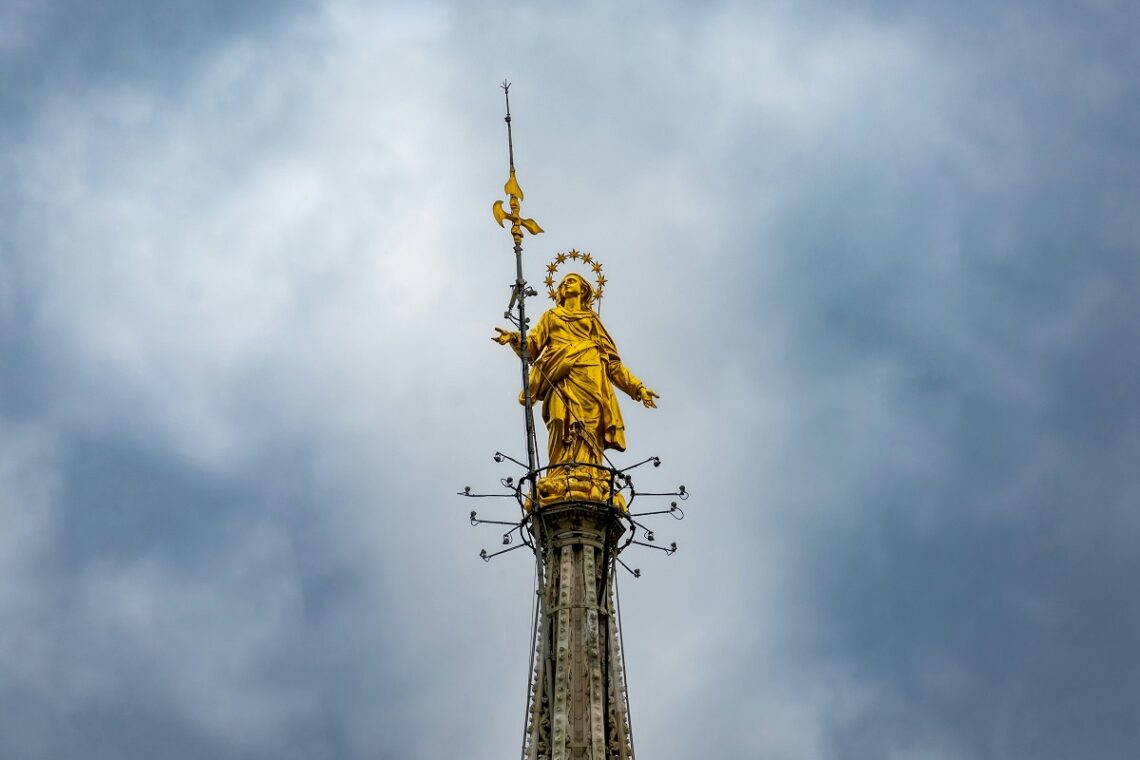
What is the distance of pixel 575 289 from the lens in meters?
68.1

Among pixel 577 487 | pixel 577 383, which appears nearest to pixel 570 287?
pixel 577 383

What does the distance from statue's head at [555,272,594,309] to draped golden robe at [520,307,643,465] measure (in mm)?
581

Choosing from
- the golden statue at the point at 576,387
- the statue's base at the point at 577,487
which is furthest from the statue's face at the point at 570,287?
the statue's base at the point at 577,487

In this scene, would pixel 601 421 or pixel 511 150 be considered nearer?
pixel 601 421

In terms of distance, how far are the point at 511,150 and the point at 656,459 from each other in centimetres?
1152

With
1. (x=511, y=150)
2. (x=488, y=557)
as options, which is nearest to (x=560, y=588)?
(x=488, y=557)

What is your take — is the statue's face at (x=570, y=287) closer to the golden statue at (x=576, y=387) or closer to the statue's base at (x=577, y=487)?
the golden statue at (x=576, y=387)

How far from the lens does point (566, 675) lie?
61062 mm

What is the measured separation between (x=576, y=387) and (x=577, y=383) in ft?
0.36

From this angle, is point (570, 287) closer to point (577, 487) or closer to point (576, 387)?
point (576, 387)

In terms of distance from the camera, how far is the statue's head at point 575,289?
68.0 m

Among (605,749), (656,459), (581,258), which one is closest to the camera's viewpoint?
(605,749)

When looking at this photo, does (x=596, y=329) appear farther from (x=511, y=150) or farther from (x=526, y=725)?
(x=526, y=725)

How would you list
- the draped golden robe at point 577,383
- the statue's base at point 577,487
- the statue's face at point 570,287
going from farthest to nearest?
the statue's face at point 570,287
the draped golden robe at point 577,383
the statue's base at point 577,487
